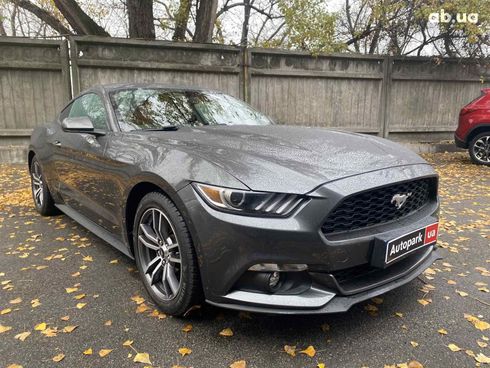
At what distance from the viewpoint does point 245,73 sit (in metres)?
8.40

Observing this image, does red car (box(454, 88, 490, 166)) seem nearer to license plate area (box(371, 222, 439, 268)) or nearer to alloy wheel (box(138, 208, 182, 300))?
license plate area (box(371, 222, 439, 268))

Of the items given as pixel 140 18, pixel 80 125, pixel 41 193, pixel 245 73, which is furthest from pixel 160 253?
pixel 140 18

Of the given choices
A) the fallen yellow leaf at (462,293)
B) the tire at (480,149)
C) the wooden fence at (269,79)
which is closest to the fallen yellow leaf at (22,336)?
the fallen yellow leaf at (462,293)

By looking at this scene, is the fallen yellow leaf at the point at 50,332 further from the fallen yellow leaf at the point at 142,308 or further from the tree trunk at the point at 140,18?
the tree trunk at the point at 140,18

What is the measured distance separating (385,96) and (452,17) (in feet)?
7.10

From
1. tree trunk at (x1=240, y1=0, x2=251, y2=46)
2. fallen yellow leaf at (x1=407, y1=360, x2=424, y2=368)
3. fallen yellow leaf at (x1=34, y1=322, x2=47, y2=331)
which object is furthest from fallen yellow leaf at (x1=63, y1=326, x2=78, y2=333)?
tree trunk at (x1=240, y1=0, x2=251, y2=46)

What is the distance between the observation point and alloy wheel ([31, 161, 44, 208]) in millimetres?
4535

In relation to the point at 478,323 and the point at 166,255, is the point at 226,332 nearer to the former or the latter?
the point at 166,255

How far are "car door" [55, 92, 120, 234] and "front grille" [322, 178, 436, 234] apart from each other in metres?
1.65

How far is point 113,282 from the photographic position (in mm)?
2865

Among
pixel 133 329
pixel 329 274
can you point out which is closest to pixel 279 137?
pixel 329 274

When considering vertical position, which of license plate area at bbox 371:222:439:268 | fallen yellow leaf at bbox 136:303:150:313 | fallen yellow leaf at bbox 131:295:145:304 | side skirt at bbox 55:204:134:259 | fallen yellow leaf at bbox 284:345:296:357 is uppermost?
license plate area at bbox 371:222:439:268

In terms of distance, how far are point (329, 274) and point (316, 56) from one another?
25.2 ft

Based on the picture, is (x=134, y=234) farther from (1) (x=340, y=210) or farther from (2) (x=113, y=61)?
(2) (x=113, y=61)
